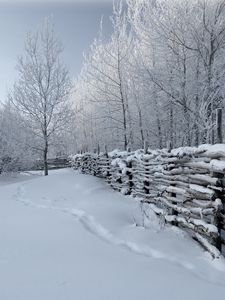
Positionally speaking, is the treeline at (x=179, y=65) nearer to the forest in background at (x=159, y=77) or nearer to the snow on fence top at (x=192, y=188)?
the forest in background at (x=159, y=77)

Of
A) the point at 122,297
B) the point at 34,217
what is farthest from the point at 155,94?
the point at 122,297

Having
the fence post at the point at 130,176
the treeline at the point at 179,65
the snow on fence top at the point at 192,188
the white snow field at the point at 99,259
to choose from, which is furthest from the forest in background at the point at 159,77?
the white snow field at the point at 99,259

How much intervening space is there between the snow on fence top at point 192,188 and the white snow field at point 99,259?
0.26 m

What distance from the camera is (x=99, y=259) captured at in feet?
13.0

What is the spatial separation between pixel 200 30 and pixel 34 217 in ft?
27.5

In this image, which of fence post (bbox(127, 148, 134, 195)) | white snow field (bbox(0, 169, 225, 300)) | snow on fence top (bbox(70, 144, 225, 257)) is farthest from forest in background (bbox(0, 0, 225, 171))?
white snow field (bbox(0, 169, 225, 300))

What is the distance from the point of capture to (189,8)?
10984 mm

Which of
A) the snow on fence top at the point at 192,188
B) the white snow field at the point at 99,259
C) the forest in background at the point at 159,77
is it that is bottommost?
the white snow field at the point at 99,259

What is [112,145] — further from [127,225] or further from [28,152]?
[127,225]

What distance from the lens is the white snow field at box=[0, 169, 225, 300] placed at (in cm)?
307

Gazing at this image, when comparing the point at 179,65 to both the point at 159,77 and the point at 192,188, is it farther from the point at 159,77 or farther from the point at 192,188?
the point at 192,188

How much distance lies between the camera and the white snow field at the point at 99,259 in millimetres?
3068

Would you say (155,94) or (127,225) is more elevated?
(155,94)

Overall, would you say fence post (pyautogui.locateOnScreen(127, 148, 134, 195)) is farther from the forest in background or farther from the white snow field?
the white snow field
